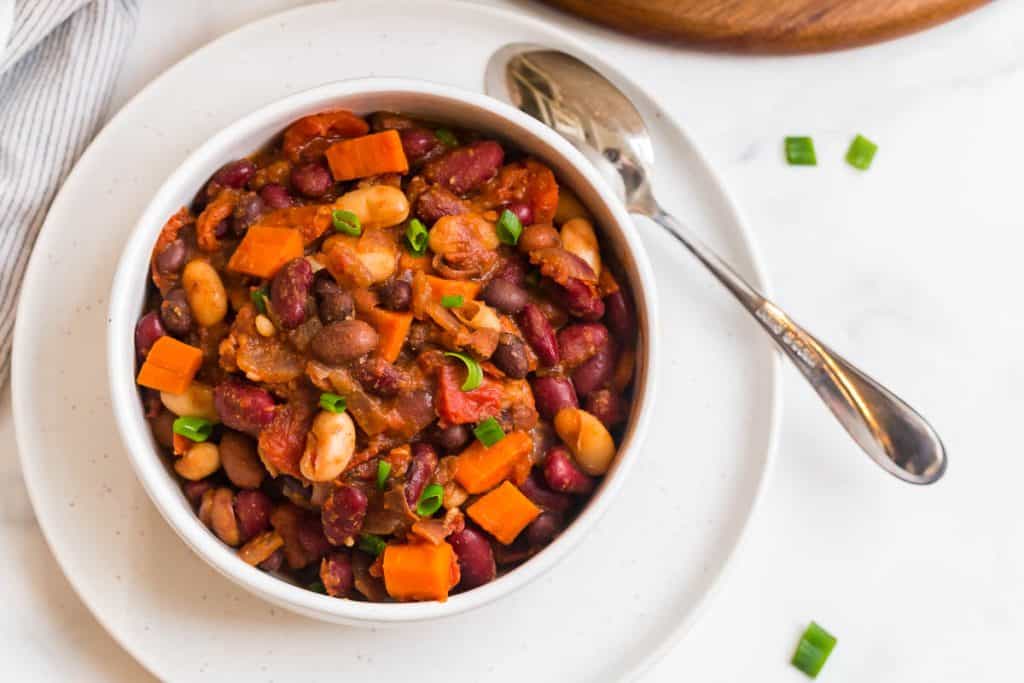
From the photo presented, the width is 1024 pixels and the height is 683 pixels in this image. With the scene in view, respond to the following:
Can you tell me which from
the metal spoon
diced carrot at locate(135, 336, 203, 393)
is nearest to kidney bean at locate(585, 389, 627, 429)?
the metal spoon

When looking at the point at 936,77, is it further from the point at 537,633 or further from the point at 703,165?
the point at 537,633

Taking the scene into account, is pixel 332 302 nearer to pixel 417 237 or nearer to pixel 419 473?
pixel 417 237

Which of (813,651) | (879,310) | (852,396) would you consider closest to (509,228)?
(852,396)

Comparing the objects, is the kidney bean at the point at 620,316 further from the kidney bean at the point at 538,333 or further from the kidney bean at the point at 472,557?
the kidney bean at the point at 472,557

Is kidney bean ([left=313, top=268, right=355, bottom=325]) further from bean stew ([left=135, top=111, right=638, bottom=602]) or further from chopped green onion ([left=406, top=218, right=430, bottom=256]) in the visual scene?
chopped green onion ([left=406, top=218, right=430, bottom=256])

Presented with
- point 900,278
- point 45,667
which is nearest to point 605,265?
point 900,278

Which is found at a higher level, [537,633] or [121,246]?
[121,246]
